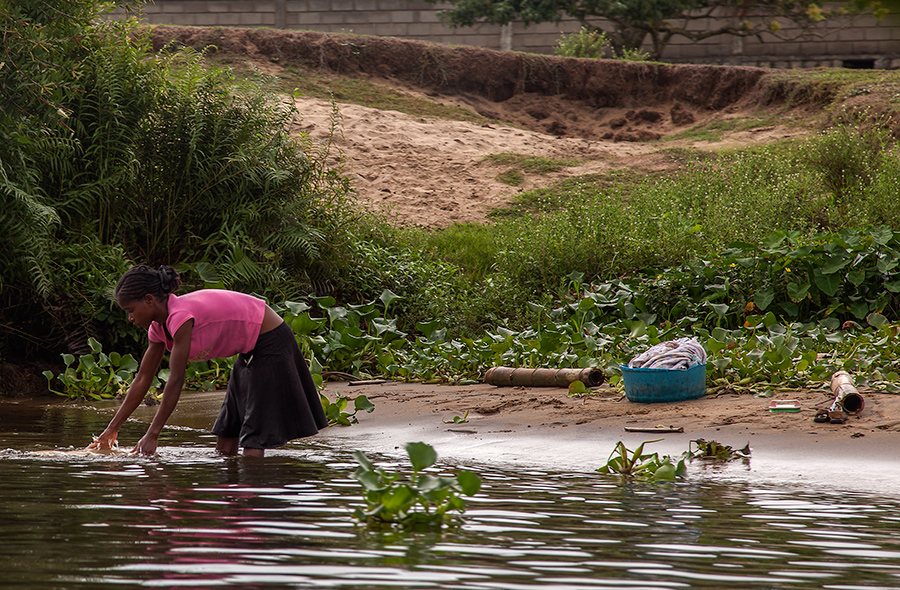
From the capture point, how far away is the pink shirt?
516 cm

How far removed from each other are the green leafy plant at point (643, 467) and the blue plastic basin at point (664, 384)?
1490 mm

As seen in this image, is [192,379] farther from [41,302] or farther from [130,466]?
[130,466]

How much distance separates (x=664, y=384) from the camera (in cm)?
662

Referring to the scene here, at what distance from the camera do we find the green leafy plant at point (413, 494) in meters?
3.54

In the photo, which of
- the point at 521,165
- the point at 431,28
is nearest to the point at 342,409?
the point at 521,165

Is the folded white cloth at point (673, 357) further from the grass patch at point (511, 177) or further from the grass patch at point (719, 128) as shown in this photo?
the grass patch at point (719, 128)

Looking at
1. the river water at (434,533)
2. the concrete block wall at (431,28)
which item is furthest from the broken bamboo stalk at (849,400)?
the concrete block wall at (431,28)

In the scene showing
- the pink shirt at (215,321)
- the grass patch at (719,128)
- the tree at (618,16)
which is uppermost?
the tree at (618,16)

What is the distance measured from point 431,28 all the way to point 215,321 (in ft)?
64.0

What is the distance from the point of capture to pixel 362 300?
11.3 meters

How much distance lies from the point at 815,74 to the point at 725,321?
41.0 feet

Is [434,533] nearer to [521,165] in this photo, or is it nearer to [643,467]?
[643,467]

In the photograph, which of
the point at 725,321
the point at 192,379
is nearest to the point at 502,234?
the point at 725,321

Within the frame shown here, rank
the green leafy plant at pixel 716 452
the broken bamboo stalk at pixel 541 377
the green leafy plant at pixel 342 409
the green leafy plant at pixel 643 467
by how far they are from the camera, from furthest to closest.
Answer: the broken bamboo stalk at pixel 541 377 < the green leafy plant at pixel 342 409 < the green leafy plant at pixel 716 452 < the green leafy plant at pixel 643 467
